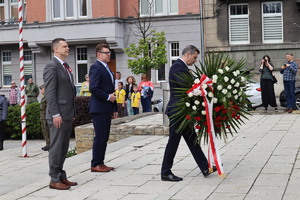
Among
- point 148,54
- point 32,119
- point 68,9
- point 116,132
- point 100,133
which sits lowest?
point 116,132

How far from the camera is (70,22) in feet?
99.6

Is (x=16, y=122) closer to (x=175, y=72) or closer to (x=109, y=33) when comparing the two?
(x=175, y=72)

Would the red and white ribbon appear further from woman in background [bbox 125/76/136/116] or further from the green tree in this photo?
the green tree

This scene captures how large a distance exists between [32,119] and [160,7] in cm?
1463

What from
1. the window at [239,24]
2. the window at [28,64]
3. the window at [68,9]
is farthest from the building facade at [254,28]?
the window at [28,64]

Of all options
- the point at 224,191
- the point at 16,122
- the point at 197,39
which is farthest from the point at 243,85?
the point at 197,39

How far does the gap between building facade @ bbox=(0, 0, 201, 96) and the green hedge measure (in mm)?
12468

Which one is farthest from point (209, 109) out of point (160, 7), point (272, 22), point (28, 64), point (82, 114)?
point (28, 64)

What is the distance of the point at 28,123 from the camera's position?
17.4 m

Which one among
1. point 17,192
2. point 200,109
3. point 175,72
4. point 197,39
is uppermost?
point 197,39

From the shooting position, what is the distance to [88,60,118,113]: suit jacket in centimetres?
841

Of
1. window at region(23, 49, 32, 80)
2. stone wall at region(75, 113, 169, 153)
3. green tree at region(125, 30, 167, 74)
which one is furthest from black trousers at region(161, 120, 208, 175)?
window at region(23, 49, 32, 80)

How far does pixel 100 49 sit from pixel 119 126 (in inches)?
219

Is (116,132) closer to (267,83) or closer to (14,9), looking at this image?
(267,83)
